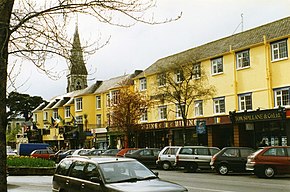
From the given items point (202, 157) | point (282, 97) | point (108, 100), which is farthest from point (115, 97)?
point (202, 157)

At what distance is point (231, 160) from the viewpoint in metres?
25.6

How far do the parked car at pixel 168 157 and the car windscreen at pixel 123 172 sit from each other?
1955cm

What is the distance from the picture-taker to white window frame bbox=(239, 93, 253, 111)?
119 ft

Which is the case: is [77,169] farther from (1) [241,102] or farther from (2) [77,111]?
(2) [77,111]

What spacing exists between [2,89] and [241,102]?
31.1 meters

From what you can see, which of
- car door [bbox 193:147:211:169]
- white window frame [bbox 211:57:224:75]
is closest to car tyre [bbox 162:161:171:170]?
car door [bbox 193:147:211:169]

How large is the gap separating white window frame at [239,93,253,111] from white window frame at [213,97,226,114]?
2024mm

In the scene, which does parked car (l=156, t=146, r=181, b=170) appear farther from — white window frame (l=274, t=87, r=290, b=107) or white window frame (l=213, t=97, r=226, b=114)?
white window frame (l=213, t=97, r=226, b=114)

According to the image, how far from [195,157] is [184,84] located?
447 inches

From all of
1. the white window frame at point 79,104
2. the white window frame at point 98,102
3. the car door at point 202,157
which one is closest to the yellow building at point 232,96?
the car door at point 202,157

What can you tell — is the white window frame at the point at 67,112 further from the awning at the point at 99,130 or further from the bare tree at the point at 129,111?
the bare tree at the point at 129,111

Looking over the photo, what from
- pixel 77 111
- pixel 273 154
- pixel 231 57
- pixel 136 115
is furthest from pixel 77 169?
pixel 77 111

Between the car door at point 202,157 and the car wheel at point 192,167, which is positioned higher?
the car door at point 202,157

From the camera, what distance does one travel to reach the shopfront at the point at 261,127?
1305 inches
